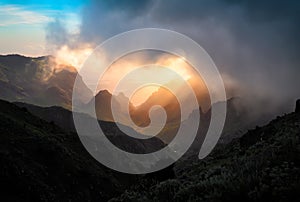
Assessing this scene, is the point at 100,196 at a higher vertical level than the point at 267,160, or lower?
higher

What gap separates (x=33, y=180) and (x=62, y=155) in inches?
649

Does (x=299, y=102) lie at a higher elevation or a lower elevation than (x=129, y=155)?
lower

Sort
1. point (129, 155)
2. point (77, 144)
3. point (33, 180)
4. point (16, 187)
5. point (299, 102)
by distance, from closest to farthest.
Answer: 1. point (16, 187)
2. point (33, 180)
3. point (299, 102)
4. point (77, 144)
5. point (129, 155)

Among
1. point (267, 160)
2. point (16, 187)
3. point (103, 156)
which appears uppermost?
point (103, 156)

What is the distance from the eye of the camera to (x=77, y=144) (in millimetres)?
87312

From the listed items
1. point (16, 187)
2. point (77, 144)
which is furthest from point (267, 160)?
point (77, 144)

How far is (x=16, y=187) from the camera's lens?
40812 mm

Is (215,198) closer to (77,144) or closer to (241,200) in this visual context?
(241,200)

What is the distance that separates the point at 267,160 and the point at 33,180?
38.3 metres

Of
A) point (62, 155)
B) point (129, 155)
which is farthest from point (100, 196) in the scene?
point (129, 155)

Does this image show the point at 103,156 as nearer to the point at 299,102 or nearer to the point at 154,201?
the point at 299,102

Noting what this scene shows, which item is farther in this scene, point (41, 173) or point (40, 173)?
point (41, 173)

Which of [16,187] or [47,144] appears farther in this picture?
[47,144]

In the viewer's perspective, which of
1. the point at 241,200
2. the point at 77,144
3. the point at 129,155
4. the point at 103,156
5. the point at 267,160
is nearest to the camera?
the point at 241,200
